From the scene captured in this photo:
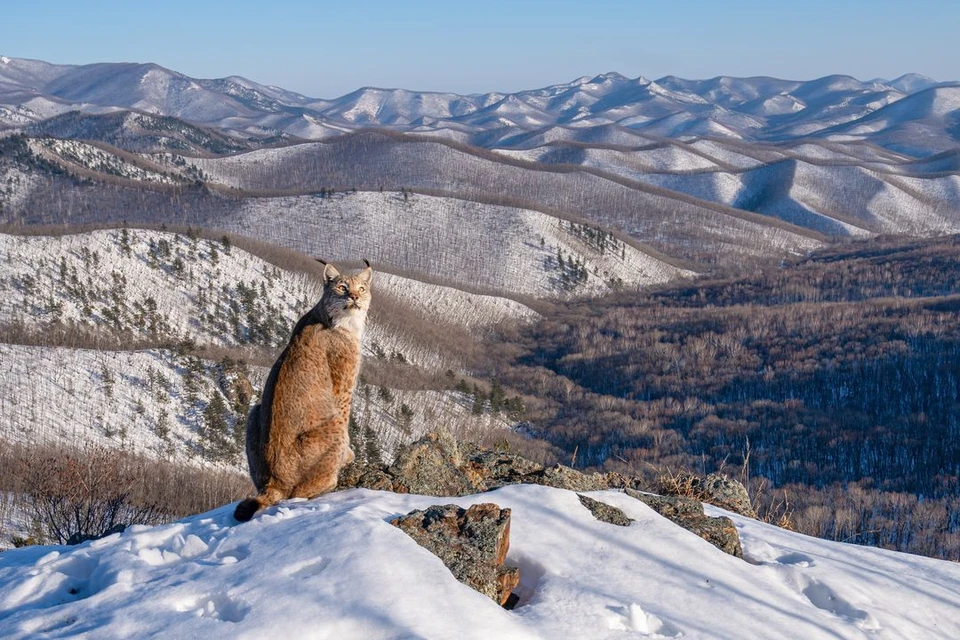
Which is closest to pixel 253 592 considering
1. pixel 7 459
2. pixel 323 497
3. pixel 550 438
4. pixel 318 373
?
pixel 323 497

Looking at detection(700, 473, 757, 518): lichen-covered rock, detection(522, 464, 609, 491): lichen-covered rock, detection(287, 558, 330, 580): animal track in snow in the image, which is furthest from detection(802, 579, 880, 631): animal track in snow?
detection(287, 558, 330, 580): animal track in snow

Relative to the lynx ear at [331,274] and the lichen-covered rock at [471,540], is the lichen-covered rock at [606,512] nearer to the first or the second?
the lichen-covered rock at [471,540]

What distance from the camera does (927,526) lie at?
3309cm

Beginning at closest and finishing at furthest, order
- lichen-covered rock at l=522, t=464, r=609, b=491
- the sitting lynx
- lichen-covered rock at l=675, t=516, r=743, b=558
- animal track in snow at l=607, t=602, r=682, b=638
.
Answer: animal track in snow at l=607, t=602, r=682, b=638 → the sitting lynx → lichen-covered rock at l=675, t=516, r=743, b=558 → lichen-covered rock at l=522, t=464, r=609, b=491

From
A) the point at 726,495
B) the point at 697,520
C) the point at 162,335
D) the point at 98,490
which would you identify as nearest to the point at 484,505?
the point at 697,520

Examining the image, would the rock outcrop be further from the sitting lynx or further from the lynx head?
the lynx head

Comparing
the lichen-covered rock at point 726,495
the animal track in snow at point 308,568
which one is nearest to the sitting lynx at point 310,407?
the animal track in snow at point 308,568

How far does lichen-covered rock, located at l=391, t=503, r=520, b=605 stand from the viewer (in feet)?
22.0

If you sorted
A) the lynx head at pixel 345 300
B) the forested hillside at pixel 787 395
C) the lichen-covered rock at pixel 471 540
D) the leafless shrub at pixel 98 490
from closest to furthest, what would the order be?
the lichen-covered rock at pixel 471 540
the lynx head at pixel 345 300
the leafless shrub at pixel 98 490
the forested hillside at pixel 787 395

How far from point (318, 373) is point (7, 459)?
22.5m

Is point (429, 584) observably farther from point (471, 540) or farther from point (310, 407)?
point (310, 407)

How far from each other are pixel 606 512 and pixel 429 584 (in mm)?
2865

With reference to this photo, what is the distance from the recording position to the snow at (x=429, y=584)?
563cm

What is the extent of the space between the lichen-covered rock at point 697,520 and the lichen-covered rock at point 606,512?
31.8 inches
